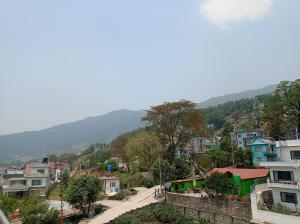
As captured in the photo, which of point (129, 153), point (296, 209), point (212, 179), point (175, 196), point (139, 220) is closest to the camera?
point (296, 209)

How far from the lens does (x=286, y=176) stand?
26406mm

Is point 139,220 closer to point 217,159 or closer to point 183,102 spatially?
point 217,159

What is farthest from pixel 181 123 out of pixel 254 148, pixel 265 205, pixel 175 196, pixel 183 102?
pixel 265 205

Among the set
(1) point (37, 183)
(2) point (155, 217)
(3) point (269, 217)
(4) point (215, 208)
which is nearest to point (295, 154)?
(3) point (269, 217)

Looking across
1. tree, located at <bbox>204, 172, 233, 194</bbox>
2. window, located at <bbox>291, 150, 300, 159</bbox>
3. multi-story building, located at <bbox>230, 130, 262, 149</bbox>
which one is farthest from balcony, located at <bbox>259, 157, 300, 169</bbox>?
multi-story building, located at <bbox>230, 130, 262, 149</bbox>

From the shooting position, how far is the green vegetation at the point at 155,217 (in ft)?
104

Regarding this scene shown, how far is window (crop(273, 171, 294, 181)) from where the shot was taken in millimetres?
26031

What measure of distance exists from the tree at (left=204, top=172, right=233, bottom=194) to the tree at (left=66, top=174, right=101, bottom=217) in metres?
16.3

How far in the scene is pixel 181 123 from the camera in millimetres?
52938

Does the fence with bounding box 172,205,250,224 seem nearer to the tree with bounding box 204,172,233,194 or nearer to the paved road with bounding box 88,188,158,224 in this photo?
the tree with bounding box 204,172,233,194

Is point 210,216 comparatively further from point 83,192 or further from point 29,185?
point 29,185

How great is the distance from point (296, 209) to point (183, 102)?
3070 centimetres

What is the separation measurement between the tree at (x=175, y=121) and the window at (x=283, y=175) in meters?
25.5

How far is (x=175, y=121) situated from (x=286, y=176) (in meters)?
27.9
